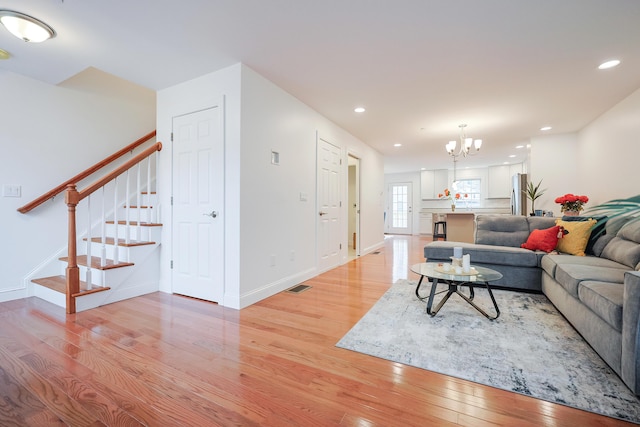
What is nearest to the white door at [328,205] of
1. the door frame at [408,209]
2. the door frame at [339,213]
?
the door frame at [339,213]

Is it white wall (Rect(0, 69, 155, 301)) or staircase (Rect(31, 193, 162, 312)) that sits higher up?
white wall (Rect(0, 69, 155, 301))

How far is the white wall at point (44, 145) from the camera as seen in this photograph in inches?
118

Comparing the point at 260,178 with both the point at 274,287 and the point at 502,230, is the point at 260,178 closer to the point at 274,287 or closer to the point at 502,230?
the point at 274,287

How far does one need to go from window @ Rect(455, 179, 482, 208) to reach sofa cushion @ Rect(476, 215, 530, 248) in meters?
6.44

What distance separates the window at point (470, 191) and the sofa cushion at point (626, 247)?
728 cm

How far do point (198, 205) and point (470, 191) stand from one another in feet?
31.7

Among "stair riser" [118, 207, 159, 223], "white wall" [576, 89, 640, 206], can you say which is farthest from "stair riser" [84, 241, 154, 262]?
"white wall" [576, 89, 640, 206]

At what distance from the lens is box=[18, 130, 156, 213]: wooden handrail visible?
308 cm

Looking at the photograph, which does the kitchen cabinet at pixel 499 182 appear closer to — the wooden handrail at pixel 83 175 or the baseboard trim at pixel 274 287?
the baseboard trim at pixel 274 287

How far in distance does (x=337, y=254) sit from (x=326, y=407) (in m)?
3.46

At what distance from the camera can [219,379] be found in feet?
5.30

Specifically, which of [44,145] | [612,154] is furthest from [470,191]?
[44,145]

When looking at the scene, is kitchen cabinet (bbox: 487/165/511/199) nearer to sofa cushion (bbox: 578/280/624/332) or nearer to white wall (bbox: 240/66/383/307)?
white wall (bbox: 240/66/383/307)

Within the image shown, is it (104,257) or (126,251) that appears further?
(126,251)
